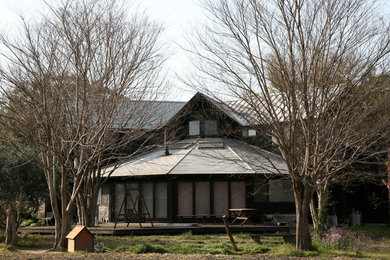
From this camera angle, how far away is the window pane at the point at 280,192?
24.4 metres

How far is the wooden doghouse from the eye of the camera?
14072 millimetres

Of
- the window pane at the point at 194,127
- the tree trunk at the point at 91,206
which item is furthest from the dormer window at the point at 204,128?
the tree trunk at the point at 91,206

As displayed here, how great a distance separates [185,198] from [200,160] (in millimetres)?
1761

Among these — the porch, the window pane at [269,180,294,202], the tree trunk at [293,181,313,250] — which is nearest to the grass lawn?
the tree trunk at [293,181,313,250]

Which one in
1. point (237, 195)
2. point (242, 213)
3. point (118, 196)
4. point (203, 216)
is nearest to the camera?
point (242, 213)

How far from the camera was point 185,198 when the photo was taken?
2417 cm

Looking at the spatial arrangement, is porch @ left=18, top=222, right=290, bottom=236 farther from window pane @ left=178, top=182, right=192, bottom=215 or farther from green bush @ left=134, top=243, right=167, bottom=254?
green bush @ left=134, top=243, right=167, bottom=254

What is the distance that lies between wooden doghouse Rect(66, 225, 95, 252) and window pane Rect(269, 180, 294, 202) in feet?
37.9

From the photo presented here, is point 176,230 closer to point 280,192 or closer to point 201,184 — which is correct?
point 201,184

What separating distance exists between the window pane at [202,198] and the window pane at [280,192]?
2.72m

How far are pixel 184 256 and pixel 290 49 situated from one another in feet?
17.4

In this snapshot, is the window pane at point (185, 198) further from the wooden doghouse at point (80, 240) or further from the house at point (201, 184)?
the wooden doghouse at point (80, 240)

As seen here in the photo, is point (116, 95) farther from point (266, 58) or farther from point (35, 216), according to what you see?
point (35, 216)

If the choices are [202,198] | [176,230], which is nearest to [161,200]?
[202,198]
